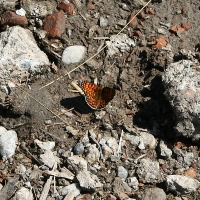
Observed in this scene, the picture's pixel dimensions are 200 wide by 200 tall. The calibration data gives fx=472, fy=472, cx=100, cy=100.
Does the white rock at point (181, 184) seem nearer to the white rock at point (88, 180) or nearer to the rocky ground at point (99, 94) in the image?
the rocky ground at point (99, 94)

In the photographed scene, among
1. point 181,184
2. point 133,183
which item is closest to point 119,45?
point 133,183

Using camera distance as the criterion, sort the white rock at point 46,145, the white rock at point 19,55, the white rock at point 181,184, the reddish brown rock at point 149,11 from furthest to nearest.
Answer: the reddish brown rock at point 149,11 → the white rock at point 19,55 → the white rock at point 46,145 → the white rock at point 181,184

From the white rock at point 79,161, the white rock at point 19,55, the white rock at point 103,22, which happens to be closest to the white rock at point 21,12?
the white rock at point 19,55

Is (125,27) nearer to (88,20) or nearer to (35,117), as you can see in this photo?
(88,20)

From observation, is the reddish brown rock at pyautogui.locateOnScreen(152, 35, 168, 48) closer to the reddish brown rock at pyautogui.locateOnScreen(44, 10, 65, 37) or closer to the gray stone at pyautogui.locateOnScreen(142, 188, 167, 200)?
the reddish brown rock at pyautogui.locateOnScreen(44, 10, 65, 37)

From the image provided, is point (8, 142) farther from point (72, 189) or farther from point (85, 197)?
point (85, 197)

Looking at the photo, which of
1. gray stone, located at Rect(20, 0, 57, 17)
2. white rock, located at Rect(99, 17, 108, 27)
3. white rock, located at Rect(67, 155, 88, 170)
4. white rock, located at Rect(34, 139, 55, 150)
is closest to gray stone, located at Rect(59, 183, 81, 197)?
white rock, located at Rect(67, 155, 88, 170)

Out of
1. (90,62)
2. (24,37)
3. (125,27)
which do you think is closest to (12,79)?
(24,37)
